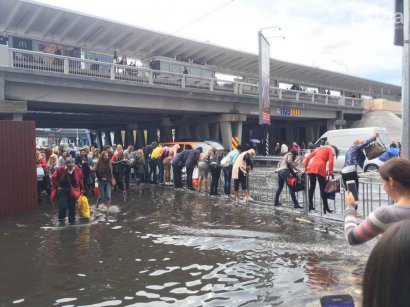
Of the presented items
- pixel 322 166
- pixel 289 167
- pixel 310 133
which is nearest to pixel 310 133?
pixel 310 133

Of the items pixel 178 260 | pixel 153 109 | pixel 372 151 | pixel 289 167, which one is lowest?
pixel 178 260

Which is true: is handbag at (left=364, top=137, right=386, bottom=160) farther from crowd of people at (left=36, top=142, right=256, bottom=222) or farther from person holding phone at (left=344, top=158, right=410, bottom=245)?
person holding phone at (left=344, top=158, right=410, bottom=245)

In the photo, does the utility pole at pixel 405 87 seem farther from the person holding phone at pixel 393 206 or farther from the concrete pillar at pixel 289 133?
the concrete pillar at pixel 289 133

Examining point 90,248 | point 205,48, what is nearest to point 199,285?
point 90,248

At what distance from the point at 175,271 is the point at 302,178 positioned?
536 centimetres

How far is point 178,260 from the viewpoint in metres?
6.60

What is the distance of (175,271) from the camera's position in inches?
238

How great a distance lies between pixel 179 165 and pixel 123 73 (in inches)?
390

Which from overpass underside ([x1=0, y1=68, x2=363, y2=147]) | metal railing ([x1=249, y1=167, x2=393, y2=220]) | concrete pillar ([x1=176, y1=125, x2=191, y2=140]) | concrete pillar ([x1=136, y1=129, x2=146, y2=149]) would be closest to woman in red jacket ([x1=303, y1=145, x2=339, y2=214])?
metal railing ([x1=249, y1=167, x2=393, y2=220])

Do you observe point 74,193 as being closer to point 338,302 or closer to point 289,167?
point 289,167

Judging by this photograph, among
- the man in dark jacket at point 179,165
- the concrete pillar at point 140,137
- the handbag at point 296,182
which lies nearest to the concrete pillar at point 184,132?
the concrete pillar at point 140,137

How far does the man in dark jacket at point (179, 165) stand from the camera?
51.2ft

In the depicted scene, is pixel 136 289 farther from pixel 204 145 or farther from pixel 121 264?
pixel 204 145

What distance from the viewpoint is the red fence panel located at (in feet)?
35.1
